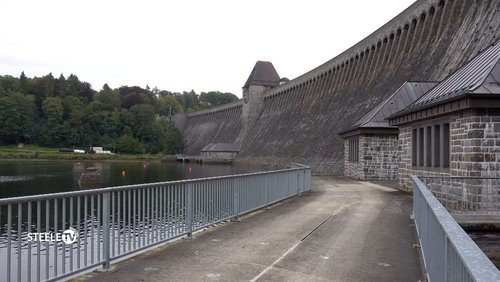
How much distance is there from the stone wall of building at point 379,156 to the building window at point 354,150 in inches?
62.0

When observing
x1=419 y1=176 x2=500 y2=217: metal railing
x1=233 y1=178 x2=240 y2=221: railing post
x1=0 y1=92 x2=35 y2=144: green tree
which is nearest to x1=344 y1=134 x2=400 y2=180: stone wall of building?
x1=419 y1=176 x2=500 y2=217: metal railing

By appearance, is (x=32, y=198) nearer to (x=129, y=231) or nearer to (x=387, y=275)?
(x=129, y=231)

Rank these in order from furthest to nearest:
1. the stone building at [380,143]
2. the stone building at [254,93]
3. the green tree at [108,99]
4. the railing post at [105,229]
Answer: the green tree at [108,99] → the stone building at [254,93] → the stone building at [380,143] → the railing post at [105,229]

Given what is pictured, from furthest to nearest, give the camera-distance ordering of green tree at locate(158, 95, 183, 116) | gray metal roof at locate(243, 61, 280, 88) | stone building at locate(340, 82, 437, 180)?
1. green tree at locate(158, 95, 183, 116)
2. gray metal roof at locate(243, 61, 280, 88)
3. stone building at locate(340, 82, 437, 180)

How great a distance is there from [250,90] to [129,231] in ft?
286

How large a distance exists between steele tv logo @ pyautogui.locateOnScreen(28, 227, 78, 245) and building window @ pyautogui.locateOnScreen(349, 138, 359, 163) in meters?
22.4

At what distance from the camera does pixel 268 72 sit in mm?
97625

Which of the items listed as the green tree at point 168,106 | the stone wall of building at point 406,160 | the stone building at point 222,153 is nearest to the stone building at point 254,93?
the stone building at point 222,153

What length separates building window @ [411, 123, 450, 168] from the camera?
14.5 meters

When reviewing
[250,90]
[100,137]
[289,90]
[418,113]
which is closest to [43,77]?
[100,137]

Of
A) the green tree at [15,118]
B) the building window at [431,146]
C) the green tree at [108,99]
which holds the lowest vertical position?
the building window at [431,146]

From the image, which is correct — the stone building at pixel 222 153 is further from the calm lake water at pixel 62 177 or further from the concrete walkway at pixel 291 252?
the concrete walkway at pixel 291 252

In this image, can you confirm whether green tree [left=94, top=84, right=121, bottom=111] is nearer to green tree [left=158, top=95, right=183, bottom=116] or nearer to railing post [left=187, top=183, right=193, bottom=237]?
green tree [left=158, top=95, right=183, bottom=116]

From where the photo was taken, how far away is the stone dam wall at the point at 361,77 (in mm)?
32438
